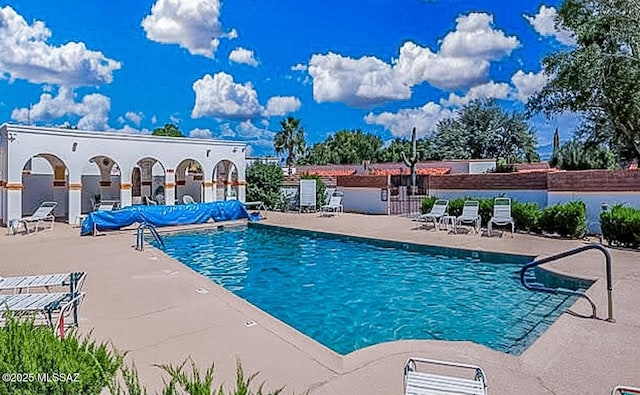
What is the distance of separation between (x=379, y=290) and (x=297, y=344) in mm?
4095

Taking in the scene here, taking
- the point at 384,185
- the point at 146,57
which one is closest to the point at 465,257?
the point at 384,185

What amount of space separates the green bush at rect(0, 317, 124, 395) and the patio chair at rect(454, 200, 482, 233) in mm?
12828

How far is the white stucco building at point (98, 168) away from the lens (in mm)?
16688

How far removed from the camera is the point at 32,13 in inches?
1158

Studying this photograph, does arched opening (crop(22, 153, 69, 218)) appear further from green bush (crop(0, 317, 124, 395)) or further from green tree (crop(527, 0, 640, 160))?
green tree (crop(527, 0, 640, 160))

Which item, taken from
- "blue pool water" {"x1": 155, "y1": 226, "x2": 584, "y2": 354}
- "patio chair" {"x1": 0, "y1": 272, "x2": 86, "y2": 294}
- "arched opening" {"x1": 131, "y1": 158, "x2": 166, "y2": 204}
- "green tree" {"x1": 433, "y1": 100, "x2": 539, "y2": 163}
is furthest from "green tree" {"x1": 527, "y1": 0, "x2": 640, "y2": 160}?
"green tree" {"x1": 433, "y1": 100, "x2": 539, "y2": 163}

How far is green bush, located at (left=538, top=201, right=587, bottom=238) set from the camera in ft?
41.2

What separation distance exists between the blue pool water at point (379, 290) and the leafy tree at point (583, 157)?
44.1 ft

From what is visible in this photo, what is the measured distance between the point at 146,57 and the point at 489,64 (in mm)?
30729

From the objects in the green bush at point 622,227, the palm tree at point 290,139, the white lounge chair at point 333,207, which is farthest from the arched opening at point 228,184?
the palm tree at point 290,139

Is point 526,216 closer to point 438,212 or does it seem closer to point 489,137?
point 438,212

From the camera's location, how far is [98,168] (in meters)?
23.3

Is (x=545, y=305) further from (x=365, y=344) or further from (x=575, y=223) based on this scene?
(x=575, y=223)

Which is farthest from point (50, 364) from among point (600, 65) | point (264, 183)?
point (264, 183)
